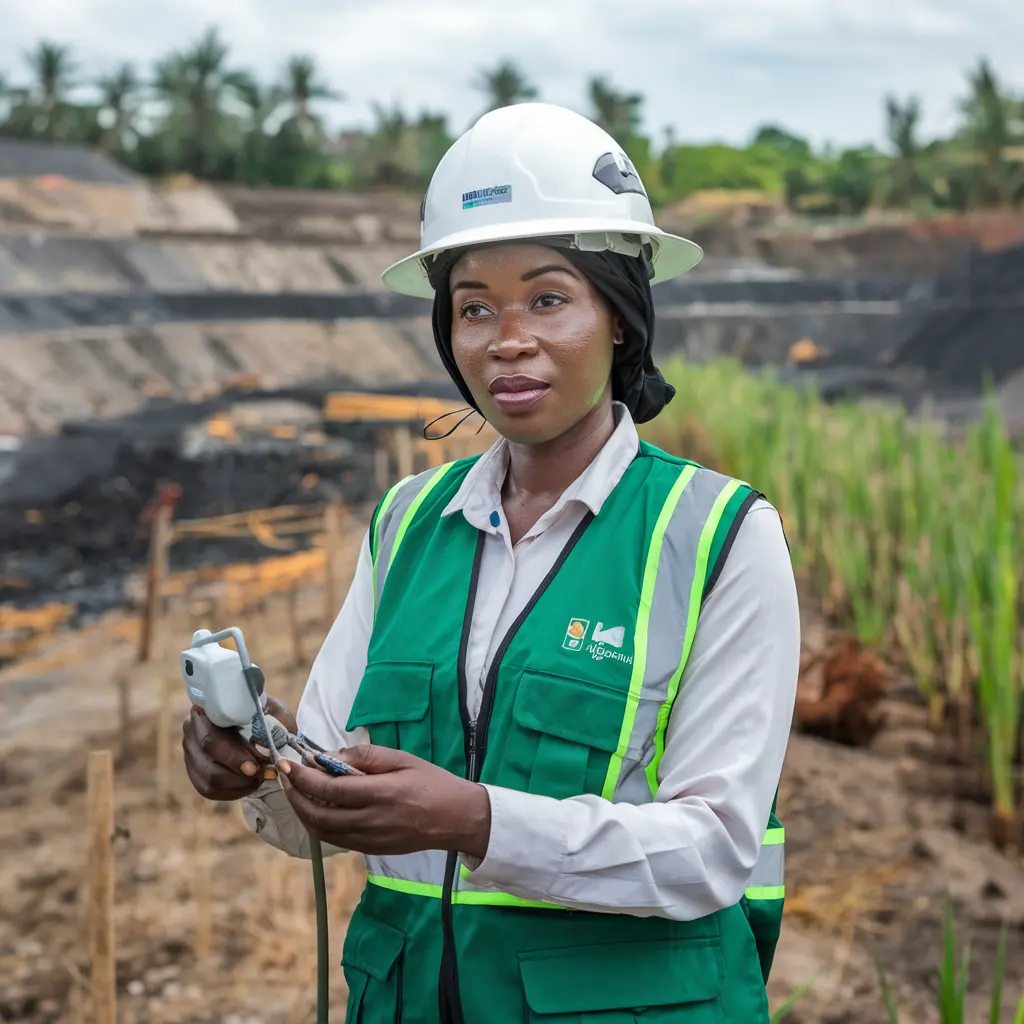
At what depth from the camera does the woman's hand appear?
43.2 inches

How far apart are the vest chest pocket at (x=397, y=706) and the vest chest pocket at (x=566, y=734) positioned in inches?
4.0

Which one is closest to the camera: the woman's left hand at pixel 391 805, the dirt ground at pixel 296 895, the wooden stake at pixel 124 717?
the woman's left hand at pixel 391 805

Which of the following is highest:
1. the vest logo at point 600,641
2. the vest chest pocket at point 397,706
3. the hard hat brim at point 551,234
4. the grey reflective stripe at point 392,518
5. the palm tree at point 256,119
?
the palm tree at point 256,119

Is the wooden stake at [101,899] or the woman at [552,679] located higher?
the woman at [552,679]

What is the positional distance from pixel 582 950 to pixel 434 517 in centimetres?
42

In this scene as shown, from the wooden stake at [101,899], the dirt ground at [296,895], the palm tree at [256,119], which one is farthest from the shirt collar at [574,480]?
the palm tree at [256,119]

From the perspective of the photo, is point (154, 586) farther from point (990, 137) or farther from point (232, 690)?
point (990, 137)

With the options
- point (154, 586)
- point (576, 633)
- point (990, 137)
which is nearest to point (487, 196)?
point (576, 633)

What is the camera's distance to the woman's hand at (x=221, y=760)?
1097 mm

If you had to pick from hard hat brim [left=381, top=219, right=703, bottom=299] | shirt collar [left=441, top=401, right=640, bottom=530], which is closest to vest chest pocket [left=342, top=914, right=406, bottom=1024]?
shirt collar [left=441, top=401, right=640, bottom=530]

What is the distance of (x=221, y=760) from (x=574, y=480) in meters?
0.41

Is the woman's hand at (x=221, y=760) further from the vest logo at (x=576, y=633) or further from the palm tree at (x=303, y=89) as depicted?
the palm tree at (x=303, y=89)

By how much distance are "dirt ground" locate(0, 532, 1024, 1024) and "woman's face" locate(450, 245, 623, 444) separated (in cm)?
174

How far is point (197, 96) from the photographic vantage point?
38.1m
